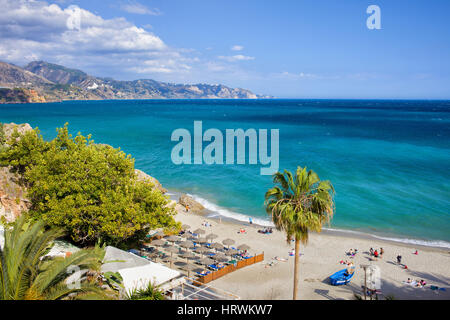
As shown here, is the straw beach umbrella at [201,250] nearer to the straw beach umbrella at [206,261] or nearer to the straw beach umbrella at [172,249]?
the straw beach umbrella at [172,249]

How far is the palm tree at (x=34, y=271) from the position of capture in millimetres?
8281

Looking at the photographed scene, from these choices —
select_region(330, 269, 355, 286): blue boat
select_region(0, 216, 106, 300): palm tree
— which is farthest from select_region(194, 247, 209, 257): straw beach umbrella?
select_region(0, 216, 106, 300): palm tree

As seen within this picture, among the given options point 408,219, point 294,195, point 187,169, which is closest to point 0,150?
point 294,195

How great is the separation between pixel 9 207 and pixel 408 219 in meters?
38.2

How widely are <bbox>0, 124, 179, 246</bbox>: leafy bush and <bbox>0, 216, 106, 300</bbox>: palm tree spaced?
295 inches

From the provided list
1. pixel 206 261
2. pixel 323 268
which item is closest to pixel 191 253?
pixel 206 261

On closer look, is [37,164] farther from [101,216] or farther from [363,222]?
[363,222]

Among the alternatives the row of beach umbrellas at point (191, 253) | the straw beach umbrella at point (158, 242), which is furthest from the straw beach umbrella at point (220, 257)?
the straw beach umbrella at point (158, 242)

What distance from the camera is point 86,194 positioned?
19359 mm

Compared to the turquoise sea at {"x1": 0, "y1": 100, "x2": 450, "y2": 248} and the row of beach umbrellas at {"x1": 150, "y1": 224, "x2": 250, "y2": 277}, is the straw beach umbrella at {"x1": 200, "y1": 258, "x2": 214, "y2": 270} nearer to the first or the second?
the row of beach umbrellas at {"x1": 150, "y1": 224, "x2": 250, "y2": 277}

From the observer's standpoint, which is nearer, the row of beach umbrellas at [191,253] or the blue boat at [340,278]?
the blue boat at [340,278]

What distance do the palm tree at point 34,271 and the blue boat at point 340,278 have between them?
16938 mm

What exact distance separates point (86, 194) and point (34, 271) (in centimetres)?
1075

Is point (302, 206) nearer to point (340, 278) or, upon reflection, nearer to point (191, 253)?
point (340, 278)
